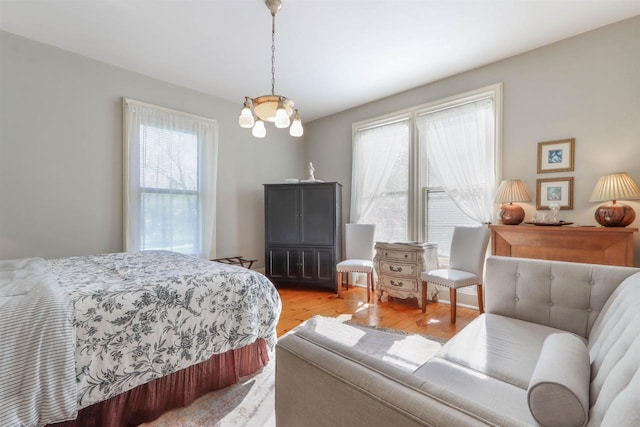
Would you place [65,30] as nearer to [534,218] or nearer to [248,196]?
[248,196]

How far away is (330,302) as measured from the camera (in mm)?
3486

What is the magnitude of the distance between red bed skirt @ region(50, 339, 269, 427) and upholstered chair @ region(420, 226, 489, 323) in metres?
1.88

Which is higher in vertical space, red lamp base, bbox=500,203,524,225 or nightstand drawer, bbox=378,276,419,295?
red lamp base, bbox=500,203,524,225

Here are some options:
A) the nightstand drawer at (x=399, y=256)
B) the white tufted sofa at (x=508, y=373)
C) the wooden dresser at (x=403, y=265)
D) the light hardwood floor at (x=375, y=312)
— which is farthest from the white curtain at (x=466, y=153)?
the white tufted sofa at (x=508, y=373)

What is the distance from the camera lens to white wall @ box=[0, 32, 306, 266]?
8.39 feet

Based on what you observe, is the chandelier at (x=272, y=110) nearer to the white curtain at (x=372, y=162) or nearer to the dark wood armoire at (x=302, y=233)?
the dark wood armoire at (x=302, y=233)

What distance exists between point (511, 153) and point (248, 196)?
356 cm

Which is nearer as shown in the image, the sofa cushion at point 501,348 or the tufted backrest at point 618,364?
the tufted backrest at point 618,364

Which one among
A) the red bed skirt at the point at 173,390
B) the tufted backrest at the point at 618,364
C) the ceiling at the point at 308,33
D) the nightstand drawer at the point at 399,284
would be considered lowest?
the red bed skirt at the point at 173,390

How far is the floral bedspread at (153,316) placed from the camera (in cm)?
131

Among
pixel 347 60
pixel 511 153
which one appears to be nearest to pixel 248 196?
pixel 347 60

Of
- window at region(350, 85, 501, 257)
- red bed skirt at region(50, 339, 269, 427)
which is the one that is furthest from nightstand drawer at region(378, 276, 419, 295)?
red bed skirt at region(50, 339, 269, 427)

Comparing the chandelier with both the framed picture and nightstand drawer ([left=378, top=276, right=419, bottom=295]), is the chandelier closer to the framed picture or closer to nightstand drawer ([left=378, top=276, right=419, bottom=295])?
nightstand drawer ([left=378, top=276, right=419, bottom=295])

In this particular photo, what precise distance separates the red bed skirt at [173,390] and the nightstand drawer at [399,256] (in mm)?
1993
